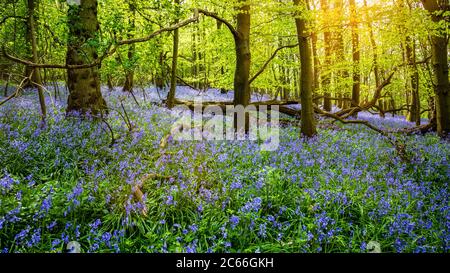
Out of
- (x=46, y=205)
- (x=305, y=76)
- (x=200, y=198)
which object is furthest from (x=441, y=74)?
(x=46, y=205)

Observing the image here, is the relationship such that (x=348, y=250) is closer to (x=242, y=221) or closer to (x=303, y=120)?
(x=242, y=221)

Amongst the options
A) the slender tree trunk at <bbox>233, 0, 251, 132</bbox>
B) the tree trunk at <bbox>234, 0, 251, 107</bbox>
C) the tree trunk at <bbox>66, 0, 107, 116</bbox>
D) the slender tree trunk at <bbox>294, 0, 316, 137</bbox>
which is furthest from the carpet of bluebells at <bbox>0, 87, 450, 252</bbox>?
the tree trunk at <bbox>234, 0, 251, 107</bbox>

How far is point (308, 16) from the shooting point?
7.56 meters

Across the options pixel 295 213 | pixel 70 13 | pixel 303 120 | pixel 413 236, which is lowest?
pixel 413 236

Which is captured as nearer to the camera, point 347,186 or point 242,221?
point 242,221

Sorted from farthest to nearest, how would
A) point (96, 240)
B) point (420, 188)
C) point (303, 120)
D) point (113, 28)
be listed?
point (303, 120) → point (420, 188) → point (113, 28) → point (96, 240)

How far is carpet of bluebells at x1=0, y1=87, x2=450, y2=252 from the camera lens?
3375 millimetres

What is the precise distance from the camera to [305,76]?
27.9 ft

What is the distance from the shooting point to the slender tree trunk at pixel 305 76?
832cm

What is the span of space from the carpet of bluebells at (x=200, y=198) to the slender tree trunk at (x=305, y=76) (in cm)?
173

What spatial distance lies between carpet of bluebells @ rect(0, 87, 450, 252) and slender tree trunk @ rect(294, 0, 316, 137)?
1.73 meters

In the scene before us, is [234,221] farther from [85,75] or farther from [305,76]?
[85,75]

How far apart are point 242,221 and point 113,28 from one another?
3.71 metres
